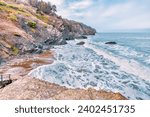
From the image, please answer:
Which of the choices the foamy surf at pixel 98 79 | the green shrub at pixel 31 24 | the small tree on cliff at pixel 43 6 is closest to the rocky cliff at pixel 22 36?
the green shrub at pixel 31 24

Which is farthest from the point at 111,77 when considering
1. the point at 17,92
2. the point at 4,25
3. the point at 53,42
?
the point at 53,42

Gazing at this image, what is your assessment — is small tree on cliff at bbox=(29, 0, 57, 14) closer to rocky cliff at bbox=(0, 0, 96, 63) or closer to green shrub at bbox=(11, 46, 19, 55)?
rocky cliff at bbox=(0, 0, 96, 63)

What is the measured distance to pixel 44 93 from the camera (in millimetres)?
14367

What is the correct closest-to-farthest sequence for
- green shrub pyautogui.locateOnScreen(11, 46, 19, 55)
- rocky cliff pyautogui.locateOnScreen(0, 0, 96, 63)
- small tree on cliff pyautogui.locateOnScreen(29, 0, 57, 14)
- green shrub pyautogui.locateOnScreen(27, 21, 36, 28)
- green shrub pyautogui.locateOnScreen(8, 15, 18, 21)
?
green shrub pyautogui.locateOnScreen(11, 46, 19, 55) → rocky cliff pyautogui.locateOnScreen(0, 0, 96, 63) → green shrub pyautogui.locateOnScreen(8, 15, 18, 21) → green shrub pyautogui.locateOnScreen(27, 21, 36, 28) → small tree on cliff pyautogui.locateOnScreen(29, 0, 57, 14)

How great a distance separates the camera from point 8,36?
182 feet

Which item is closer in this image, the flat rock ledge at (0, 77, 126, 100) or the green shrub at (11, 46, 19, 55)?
the flat rock ledge at (0, 77, 126, 100)

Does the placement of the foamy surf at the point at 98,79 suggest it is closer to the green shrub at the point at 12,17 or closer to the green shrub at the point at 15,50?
the green shrub at the point at 15,50

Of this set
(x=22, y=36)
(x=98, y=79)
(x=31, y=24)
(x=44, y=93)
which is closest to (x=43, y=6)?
(x=31, y=24)

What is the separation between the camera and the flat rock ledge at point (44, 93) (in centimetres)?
1273

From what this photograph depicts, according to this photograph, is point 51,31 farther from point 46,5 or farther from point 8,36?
point 46,5

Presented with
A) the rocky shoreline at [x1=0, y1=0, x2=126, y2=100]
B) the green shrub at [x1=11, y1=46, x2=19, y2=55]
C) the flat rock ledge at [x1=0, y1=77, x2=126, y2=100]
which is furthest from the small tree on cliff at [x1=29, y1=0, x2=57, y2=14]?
the flat rock ledge at [x1=0, y1=77, x2=126, y2=100]

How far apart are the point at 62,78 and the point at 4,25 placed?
34.6 meters

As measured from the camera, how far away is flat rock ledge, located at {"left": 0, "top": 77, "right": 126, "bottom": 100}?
12734mm

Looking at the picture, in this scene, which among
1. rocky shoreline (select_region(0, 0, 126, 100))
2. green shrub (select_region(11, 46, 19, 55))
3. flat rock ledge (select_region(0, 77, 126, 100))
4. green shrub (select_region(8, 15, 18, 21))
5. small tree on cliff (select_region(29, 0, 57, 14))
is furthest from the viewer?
small tree on cliff (select_region(29, 0, 57, 14))
